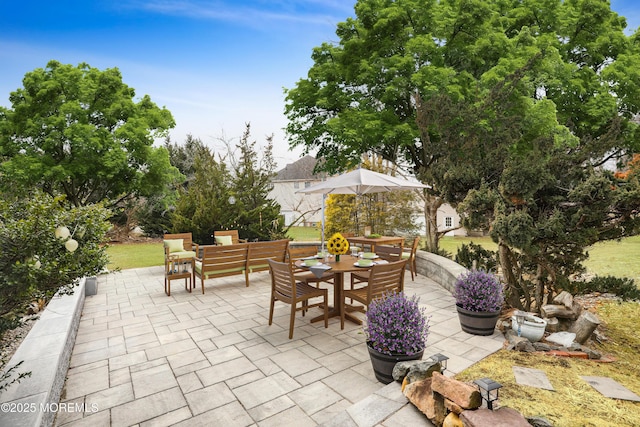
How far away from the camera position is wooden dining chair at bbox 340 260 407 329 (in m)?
3.96

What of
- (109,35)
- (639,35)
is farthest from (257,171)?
(639,35)

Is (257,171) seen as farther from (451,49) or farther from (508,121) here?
(508,121)

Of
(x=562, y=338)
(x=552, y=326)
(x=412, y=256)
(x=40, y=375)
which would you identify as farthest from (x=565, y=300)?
(x=40, y=375)

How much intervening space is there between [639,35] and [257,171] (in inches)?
559

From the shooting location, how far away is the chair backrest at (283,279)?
4055 mm

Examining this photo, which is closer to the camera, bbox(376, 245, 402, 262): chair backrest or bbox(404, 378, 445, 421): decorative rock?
bbox(404, 378, 445, 421): decorative rock

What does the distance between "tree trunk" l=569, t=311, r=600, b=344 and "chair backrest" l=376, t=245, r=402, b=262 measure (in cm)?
258

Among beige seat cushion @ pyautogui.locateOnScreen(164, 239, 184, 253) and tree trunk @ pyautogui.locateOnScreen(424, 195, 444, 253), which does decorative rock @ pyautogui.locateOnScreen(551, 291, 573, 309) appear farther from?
beige seat cushion @ pyautogui.locateOnScreen(164, 239, 184, 253)

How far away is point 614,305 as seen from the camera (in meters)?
6.24

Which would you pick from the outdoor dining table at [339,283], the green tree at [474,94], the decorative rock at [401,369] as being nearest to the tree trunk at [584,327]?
the green tree at [474,94]

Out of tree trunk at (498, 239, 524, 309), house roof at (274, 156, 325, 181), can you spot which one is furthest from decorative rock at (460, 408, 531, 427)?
house roof at (274, 156, 325, 181)

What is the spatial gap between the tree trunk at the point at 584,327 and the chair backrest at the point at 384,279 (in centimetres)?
207

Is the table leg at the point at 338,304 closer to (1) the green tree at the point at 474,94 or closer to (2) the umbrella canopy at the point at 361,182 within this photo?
(1) the green tree at the point at 474,94

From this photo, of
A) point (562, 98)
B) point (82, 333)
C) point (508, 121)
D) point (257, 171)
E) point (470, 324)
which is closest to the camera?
point (470, 324)
